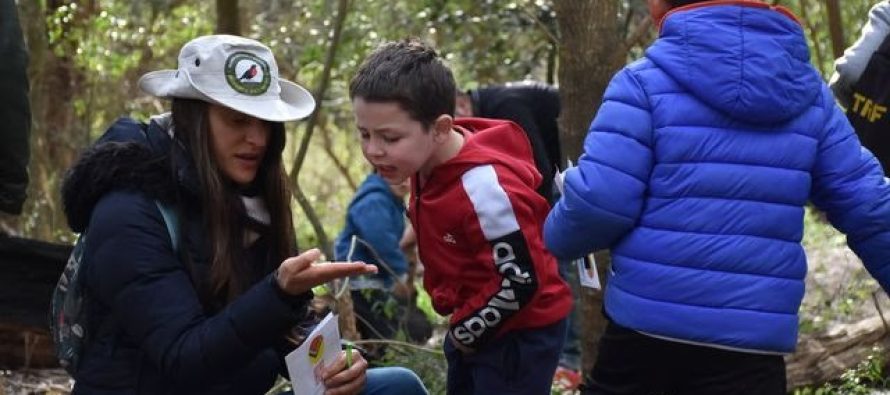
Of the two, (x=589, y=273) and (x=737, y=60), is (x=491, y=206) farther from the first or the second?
(x=737, y=60)

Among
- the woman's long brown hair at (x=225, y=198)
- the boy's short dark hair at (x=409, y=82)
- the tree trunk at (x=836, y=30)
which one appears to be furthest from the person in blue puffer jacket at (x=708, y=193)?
the tree trunk at (x=836, y=30)

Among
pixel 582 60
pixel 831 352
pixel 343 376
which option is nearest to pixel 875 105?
pixel 582 60

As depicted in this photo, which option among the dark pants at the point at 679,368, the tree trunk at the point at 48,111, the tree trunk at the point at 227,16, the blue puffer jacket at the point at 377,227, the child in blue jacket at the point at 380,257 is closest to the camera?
the dark pants at the point at 679,368

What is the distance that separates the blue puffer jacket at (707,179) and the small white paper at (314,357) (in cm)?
67

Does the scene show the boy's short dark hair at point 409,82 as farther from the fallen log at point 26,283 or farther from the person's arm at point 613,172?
the fallen log at point 26,283

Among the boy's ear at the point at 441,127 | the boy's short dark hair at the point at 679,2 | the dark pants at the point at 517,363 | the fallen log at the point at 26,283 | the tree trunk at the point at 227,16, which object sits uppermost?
the boy's short dark hair at the point at 679,2

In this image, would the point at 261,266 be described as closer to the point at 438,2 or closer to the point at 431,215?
the point at 431,215

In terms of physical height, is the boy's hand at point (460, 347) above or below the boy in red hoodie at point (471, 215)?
below

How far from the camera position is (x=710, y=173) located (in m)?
3.91

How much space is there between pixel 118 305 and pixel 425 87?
102cm

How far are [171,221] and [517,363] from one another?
106 cm

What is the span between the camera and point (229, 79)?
404cm

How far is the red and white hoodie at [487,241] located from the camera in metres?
4.12

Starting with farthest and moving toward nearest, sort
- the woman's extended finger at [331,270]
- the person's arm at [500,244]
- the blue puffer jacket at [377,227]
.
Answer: the blue puffer jacket at [377,227] → the person's arm at [500,244] → the woman's extended finger at [331,270]
